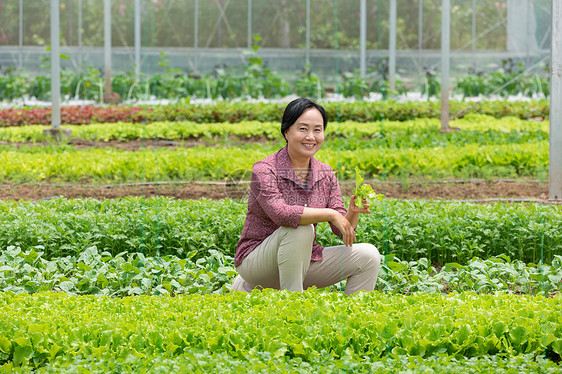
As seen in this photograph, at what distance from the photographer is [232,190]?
8.31m

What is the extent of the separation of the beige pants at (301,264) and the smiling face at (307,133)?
411mm

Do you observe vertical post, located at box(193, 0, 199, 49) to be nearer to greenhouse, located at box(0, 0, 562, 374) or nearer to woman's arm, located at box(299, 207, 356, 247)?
greenhouse, located at box(0, 0, 562, 374)

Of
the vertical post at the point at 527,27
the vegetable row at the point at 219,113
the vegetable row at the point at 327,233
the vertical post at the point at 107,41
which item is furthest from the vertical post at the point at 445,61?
the vertical post at the point at 527,27

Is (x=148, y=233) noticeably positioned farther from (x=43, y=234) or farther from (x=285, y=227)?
(x=285, y=227)

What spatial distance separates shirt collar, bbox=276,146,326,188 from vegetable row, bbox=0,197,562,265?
1.44 metres

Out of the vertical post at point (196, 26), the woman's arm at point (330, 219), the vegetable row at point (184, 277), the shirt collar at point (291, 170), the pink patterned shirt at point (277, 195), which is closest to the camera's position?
the woman's arm at point (330, 219)

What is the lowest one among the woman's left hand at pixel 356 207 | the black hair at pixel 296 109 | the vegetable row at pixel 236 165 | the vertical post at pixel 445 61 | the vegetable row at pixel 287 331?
the vegetable row at pixel 287 331

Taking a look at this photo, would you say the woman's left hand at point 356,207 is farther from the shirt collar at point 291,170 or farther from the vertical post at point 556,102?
the vertical post at point 556,102

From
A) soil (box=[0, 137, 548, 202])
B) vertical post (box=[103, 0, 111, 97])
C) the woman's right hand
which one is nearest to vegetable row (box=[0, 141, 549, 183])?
soil (box=[0, 137, 548, 202])

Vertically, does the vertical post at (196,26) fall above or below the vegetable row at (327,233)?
above

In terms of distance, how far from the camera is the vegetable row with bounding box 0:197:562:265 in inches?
219

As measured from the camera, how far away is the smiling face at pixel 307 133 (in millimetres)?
4008

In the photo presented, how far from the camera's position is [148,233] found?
569 cm

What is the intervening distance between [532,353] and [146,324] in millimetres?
1623
